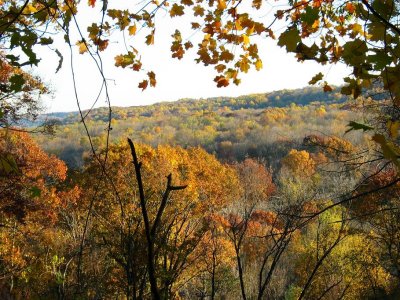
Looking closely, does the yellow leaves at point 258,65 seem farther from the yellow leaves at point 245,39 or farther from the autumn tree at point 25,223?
the autumn tree at point 25,223

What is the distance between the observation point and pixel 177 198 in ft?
71.9

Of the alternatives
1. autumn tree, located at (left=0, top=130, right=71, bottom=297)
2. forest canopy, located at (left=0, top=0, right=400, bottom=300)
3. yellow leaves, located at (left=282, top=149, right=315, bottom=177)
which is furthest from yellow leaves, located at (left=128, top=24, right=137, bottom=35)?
yellow leaves, located at (left=282, top=149, right=315, bottom=177)

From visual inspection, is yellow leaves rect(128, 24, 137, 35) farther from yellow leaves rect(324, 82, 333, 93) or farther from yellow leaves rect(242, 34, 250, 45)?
yellow leaves rect(324, 82, 333, 93)

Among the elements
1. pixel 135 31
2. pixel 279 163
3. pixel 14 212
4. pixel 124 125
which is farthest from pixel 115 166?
pixel 124 125

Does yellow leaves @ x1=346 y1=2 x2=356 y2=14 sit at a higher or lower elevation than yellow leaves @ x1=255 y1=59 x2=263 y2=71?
higher

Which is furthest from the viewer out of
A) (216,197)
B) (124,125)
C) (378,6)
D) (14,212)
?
(124,125)

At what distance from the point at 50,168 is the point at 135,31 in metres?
20.0

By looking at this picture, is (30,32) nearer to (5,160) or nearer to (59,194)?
(5,160)

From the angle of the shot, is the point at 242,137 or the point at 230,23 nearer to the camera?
the point at 230,23

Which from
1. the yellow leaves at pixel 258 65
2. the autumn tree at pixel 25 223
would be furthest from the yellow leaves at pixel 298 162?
the yellow leaves at pixel 258 65

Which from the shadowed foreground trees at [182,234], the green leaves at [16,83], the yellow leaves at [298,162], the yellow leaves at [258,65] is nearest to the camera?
the green leaves at [16,83]

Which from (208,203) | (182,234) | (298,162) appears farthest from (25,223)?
(298,162)

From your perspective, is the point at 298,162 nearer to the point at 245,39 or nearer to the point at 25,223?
the point at 25,223

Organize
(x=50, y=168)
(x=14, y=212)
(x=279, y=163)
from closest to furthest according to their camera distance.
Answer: (x=14, y=212), (x=50, y=168), (x=279, y=163)
